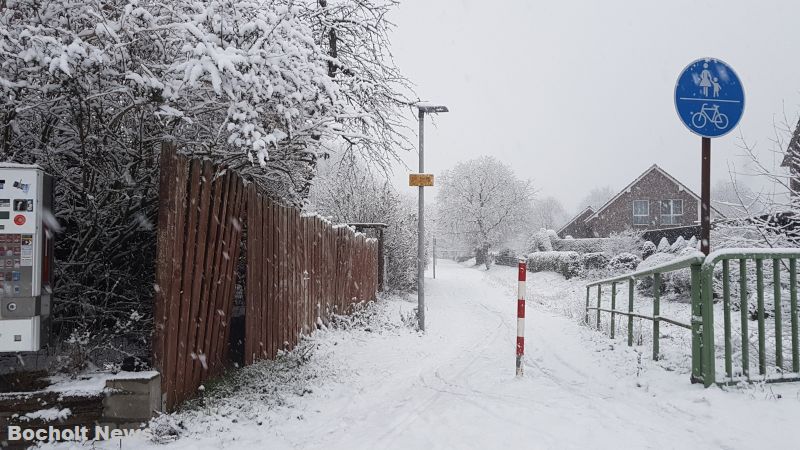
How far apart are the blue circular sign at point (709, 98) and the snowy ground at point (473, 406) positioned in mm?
2484

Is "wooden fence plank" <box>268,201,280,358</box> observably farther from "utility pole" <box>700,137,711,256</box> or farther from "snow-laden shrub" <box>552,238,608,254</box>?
"snow-laden shrub" <box>552,238,608,254</box>

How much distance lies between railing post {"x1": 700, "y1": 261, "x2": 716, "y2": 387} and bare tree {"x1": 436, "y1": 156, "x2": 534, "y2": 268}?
44988 mm

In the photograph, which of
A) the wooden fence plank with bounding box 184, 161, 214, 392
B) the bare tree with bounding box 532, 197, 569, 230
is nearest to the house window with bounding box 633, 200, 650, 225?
the wooden fence plank with bounding box 184, 161, 214, 392

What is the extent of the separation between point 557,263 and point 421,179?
20.0m

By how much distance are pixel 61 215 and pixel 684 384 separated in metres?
5.74

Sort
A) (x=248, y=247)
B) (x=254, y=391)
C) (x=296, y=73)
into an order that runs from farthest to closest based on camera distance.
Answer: (x=248, y=247) → (x=254, y=391) → (x=296, y=73)

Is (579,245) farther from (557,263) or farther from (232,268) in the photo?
(232,268)

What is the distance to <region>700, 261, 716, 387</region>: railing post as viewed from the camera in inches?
173

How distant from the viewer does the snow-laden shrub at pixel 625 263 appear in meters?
20.6

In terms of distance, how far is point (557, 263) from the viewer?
2817 cm

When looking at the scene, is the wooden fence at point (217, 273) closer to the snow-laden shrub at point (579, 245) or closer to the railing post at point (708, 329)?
the railing post at point (708, 329)

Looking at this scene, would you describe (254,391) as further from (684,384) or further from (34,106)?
(684,384)

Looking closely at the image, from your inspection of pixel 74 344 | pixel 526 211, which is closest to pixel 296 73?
pixel 74 344

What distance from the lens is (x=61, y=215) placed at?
14.8ft
